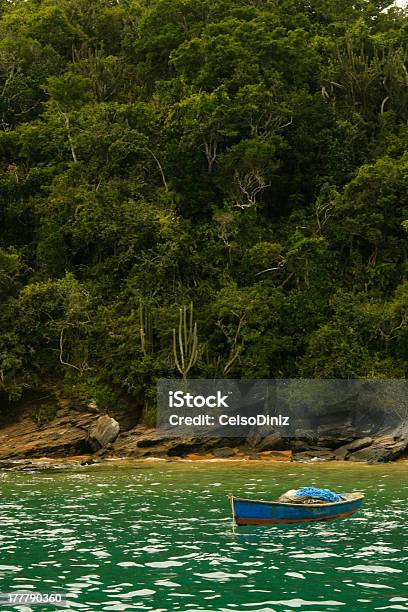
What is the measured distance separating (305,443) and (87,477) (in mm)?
11727

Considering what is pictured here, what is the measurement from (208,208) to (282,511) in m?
30.1

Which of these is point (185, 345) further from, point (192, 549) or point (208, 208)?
point (192, 549)

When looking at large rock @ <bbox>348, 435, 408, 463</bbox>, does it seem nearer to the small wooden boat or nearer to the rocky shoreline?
the rocky shoreline

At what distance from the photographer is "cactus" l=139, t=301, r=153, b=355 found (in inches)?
1616

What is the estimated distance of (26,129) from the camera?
5075 centimetres

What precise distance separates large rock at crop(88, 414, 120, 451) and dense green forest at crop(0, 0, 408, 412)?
213 cm

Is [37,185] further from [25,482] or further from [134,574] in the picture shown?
[134,574]

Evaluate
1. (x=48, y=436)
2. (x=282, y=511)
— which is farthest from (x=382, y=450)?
(x=282, y=511)

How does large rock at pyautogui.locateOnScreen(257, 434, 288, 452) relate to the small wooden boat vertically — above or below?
below

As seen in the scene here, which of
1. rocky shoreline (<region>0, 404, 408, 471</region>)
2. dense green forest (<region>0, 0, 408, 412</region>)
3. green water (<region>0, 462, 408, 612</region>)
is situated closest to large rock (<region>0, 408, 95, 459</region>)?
rocky shoreline (<region>0, 404, 408, 471</region>)

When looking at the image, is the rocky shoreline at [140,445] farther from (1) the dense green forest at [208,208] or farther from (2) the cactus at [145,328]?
(2) the cactus at [145,328]

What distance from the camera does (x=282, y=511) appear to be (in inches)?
756

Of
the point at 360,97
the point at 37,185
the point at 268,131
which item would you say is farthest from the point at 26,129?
the point at 360,97

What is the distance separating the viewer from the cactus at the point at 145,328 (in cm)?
4105
